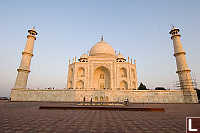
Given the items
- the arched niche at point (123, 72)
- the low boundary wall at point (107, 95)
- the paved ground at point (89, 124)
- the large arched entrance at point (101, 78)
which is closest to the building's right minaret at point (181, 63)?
the low boundary wall at point (107, 95)

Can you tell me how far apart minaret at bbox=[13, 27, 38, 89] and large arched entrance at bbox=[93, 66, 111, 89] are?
13.8 metres

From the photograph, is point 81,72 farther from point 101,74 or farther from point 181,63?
point 181,63

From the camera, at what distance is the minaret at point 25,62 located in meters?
21.5

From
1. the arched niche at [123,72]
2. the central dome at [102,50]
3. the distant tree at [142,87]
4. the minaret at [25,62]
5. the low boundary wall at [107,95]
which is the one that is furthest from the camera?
the central dome at [102,50]

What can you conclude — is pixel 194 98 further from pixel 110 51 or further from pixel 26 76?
pixel 26 76

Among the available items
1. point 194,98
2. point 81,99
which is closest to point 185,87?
point 194,98

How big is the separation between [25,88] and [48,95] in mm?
4873

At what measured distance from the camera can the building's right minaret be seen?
20.3 m

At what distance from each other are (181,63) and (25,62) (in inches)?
1093

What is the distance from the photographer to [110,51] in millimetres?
34000

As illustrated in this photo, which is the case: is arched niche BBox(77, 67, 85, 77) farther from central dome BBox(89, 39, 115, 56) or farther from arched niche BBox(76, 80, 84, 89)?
central dome BBox(89, 39, 115, 56)

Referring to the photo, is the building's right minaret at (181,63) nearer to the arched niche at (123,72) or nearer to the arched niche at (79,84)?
the arched niche at (123,72)

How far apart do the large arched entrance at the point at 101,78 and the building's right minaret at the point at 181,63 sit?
14.0 meters

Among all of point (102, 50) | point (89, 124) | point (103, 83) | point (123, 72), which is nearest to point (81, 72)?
point (103, 83)
